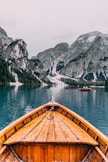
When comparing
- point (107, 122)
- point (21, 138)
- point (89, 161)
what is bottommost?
point (107, 122)

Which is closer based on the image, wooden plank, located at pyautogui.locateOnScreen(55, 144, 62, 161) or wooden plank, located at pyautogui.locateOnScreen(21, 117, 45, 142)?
wooden plank, located at pyautogui.locateOnScreen(55, 144, 62, 161)

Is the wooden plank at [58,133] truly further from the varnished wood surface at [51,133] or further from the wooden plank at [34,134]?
the wooden plank at [34,134]

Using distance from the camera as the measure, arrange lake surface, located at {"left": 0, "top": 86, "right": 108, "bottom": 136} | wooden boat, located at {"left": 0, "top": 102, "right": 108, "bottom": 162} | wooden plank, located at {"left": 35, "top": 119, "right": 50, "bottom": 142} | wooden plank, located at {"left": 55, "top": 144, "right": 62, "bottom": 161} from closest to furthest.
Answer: wooden boat, located at {"left": 0, "top": 102, "right": 108, "bottom": 162}, wooden plank, located at {"left": 55, "top": 144, "right": 62, "bottom": 161}, wooden plank, located at {"left": 35, "top": 119, "right": 50, "bottom": 142}, lake surface, located at {"left": 0, "top": 86, "right": 108, "bottom": 136}

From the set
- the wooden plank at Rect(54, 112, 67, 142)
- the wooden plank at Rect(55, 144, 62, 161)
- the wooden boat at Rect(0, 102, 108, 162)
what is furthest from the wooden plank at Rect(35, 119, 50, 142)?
the wooden plank at Rect(55, 144, 62, 161)

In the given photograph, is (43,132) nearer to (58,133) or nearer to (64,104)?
(58,133)

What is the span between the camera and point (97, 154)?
13.6 metres

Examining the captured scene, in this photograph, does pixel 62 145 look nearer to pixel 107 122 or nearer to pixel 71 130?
pixel 71 130

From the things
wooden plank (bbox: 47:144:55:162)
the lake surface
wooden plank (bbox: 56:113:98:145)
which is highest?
wooden plank (bbox: 56:113:98:145)

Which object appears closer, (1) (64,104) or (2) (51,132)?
(2) (51,132)

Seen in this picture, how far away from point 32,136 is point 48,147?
1142 millimetres

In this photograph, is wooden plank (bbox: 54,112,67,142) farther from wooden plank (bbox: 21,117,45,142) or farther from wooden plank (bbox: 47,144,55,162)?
wooden plank (bbox: 21,117,45,142)

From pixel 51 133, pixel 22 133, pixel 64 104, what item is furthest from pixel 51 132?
pixel 64 104

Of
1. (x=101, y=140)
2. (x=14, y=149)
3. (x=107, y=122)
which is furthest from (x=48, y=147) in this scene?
(x=107, y=122)

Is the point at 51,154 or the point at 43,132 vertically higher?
the point at 43,132
